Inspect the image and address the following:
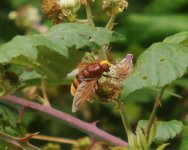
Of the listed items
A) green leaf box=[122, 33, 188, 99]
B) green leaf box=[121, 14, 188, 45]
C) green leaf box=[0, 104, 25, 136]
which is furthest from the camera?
green leaf box=[121, 14, 188, 45]

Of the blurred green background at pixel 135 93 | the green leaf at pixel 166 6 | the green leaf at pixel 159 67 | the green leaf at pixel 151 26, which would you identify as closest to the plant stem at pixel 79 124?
the green leaf at pixel 159 67

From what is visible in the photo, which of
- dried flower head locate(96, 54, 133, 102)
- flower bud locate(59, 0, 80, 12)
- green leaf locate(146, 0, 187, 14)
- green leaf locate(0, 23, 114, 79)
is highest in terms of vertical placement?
flower bud locate(59, 0, 80, 12)

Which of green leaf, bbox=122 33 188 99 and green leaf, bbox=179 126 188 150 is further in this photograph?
green leaf, bbox=179 126 188 150

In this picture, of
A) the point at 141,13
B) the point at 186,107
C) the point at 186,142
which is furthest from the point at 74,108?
the point at 141,13

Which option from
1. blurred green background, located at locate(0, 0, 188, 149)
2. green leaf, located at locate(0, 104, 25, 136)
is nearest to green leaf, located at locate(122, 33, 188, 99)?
green leaf, located at locate(0, 104, 25, 136)

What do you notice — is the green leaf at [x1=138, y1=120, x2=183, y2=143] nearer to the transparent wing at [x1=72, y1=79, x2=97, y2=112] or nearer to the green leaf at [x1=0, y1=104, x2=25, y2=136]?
the transparent wing at [x1=72, y1=79, x2=97, y2=112]

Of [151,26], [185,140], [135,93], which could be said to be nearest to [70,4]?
[185,140]

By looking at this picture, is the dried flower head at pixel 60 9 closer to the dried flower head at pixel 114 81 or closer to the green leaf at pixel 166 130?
the dried flower head at pixel 114 81

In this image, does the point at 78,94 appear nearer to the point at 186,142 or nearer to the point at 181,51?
the point at 181,51
